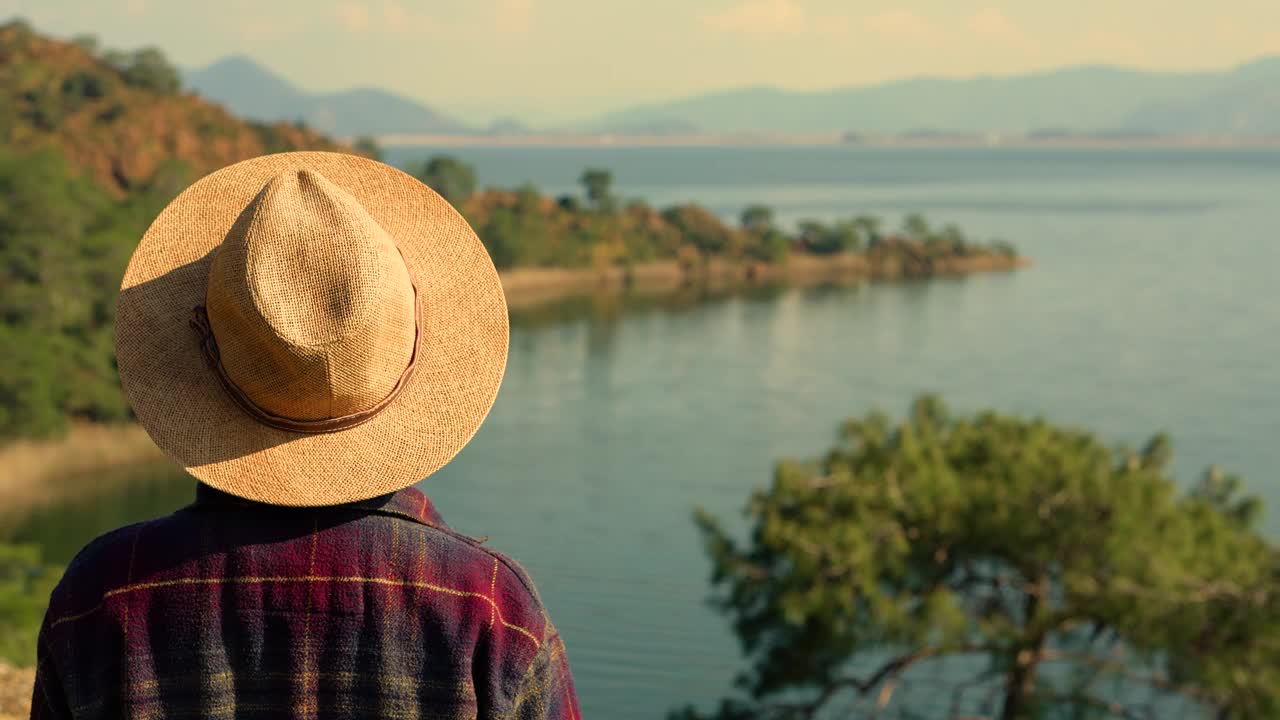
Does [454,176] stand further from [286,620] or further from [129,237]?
[286,620]

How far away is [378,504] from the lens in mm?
964

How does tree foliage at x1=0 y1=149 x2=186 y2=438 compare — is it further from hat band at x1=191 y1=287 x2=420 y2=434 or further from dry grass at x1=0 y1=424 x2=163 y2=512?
hat band at x1=191 y1=287 x2=420 y2=434

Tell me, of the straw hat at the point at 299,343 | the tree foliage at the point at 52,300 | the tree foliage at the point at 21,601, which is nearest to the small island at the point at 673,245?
the tree foliage at the point at 52,300

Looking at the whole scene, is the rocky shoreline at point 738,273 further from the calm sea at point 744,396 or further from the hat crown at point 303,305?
the hat crown at point 303,305

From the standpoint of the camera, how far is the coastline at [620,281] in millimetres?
22469

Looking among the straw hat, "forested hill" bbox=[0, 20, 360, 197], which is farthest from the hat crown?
"forested hill" bbox=[0, 20, 360, 197]

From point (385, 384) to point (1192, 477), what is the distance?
773 inches

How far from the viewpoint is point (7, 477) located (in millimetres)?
21141

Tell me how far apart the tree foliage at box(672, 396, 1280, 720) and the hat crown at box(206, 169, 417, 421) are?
5233 mm

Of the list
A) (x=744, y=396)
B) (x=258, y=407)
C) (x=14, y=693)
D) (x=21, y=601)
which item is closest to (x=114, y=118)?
(x=744, y=396)

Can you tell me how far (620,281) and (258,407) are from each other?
43686 mm

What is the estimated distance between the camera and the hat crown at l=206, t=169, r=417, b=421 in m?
0.93

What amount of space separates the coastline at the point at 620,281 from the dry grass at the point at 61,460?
0.05 ft

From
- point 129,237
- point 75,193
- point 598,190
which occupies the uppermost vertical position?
point 75,193
